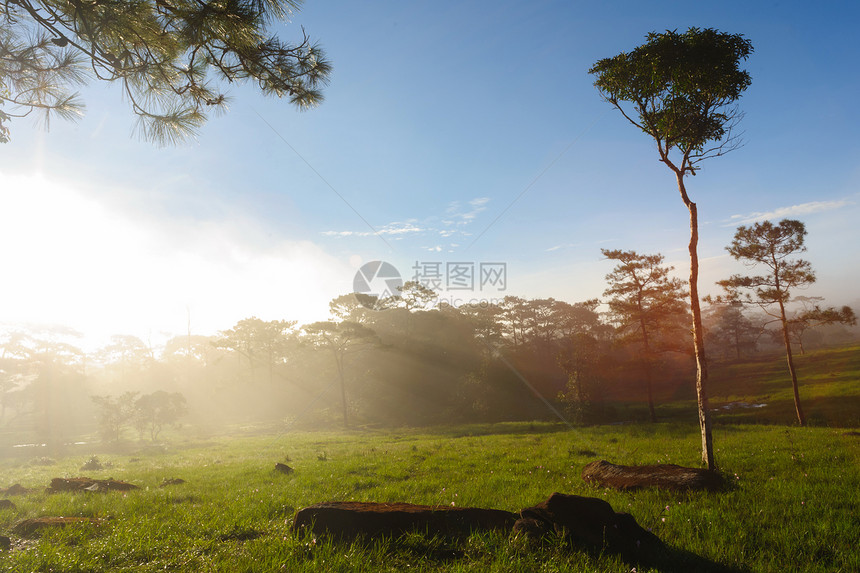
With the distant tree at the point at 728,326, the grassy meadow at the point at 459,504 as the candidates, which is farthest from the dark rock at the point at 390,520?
the distant tree at the point at 728,326

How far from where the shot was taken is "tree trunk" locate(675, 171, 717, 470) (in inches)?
374

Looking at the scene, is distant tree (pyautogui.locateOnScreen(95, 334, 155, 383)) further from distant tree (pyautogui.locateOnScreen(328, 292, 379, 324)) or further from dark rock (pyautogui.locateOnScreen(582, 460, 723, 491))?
dark rock (pyautogui.locateOnScreen(582, 460, 723, 491))

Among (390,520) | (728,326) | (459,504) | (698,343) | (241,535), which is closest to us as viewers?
(390,520)

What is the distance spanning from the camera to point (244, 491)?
9.32 metres

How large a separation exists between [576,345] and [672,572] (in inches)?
1161

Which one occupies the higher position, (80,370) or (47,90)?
(47,90)

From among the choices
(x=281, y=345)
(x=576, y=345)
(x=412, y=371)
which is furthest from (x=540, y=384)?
(x=281, y=345)

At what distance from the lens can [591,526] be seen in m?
5.02

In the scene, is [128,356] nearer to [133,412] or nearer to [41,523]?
[133,412]

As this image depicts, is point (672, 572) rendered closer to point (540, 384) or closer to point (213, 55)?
point (213, 55)

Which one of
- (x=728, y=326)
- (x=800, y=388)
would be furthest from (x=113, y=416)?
(x=728, y=326)

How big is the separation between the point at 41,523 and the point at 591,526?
899 cm

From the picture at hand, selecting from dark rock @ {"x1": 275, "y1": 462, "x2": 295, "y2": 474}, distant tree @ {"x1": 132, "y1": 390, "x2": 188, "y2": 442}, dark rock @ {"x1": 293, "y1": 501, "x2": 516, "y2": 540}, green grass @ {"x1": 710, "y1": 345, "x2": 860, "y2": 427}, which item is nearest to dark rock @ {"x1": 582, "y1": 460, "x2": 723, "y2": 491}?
dark rock @ {"x1": 293, "y1": 501, "x2": 516, "y2": 540}

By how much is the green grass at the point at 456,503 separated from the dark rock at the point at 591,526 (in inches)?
8.7
